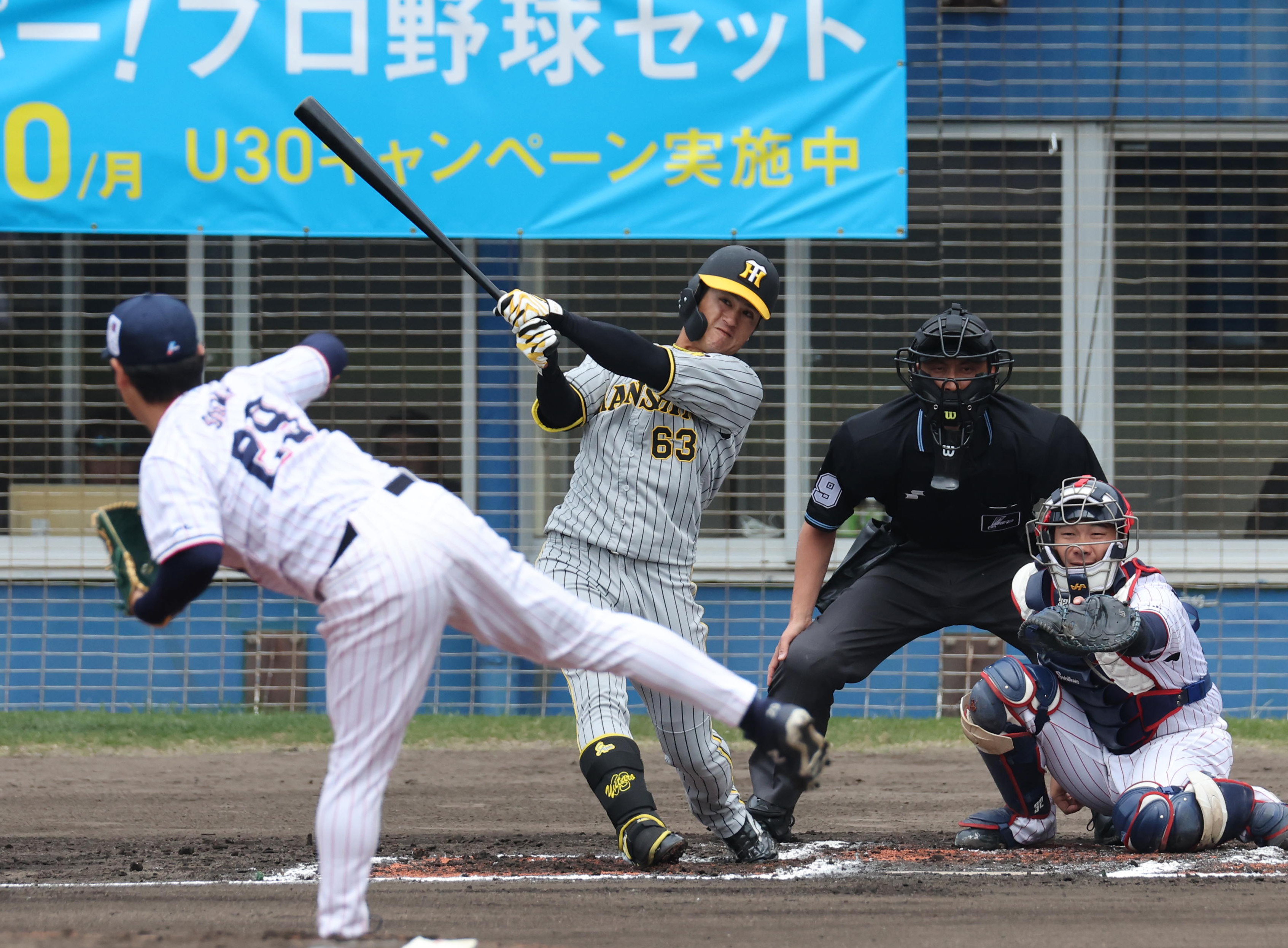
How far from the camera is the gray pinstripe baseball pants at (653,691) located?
12.1ft

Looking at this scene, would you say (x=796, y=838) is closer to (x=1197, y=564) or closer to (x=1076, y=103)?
(x=1197, y=564)

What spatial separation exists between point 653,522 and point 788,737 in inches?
50.0

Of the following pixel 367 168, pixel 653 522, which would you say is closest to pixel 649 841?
pixel 653 522

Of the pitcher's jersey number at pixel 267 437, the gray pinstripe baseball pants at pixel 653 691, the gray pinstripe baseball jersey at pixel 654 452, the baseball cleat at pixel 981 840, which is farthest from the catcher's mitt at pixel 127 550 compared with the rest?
the baseball cleat at pixel 981 840

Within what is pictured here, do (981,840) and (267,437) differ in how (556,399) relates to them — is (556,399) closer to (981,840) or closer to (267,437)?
(267,437)

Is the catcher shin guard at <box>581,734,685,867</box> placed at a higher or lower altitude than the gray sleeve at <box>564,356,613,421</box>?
lower

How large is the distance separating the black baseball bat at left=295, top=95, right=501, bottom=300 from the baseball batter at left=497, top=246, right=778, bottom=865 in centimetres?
39

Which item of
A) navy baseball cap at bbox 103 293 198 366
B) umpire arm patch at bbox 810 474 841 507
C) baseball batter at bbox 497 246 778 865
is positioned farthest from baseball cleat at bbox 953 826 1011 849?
navy baseball cap at bbox 103 293 198 366

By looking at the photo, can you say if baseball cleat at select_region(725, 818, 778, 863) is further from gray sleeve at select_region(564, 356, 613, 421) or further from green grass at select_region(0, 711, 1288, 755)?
green grass at select_region(0, 711, 1288, 755)

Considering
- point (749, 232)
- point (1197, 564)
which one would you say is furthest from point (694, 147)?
point (1197, 564)

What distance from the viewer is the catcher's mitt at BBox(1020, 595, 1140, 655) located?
3.47 metres

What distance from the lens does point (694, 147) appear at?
6.38m

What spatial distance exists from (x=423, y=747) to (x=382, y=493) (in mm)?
3701

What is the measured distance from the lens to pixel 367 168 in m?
4.05
